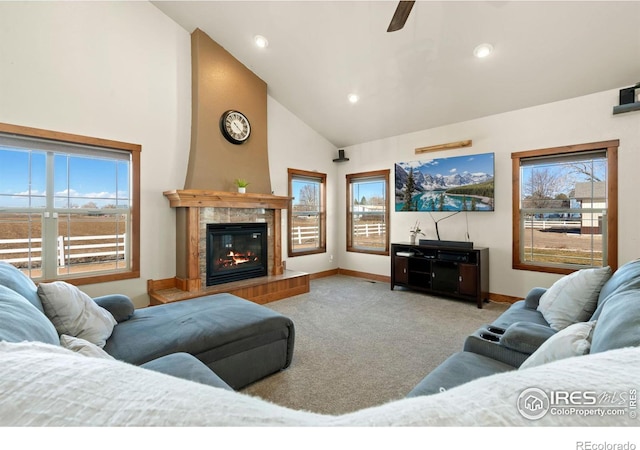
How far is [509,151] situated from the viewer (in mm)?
4152

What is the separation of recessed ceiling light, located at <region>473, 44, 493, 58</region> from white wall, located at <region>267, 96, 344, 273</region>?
123 inches

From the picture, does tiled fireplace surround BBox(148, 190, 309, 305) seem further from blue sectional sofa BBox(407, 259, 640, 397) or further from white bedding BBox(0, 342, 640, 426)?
white bedding BBox(0, 342, 640, 426)

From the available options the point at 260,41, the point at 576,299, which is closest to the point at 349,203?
the point at 260,41

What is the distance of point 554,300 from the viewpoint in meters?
2.06

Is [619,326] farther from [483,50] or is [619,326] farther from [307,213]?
[307,213]

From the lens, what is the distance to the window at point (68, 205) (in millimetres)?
3049

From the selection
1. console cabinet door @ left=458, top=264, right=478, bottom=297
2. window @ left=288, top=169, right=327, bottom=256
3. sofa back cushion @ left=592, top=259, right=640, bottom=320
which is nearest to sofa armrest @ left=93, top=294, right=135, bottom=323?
sofa back cushion @ left=592, top=259, right=640, bottom=320

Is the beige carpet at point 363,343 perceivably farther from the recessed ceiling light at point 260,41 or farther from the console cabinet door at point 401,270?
the recessed ceiling light at point 260,41

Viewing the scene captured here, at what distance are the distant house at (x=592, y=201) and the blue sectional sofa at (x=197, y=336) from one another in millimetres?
4015

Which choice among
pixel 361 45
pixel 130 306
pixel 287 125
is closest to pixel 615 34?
pixel 361 45

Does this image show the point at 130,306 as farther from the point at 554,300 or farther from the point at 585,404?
the point at 554,300

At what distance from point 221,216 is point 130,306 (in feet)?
6.66

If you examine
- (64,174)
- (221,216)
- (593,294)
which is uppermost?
(64,174)

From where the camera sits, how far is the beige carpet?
2012mm
